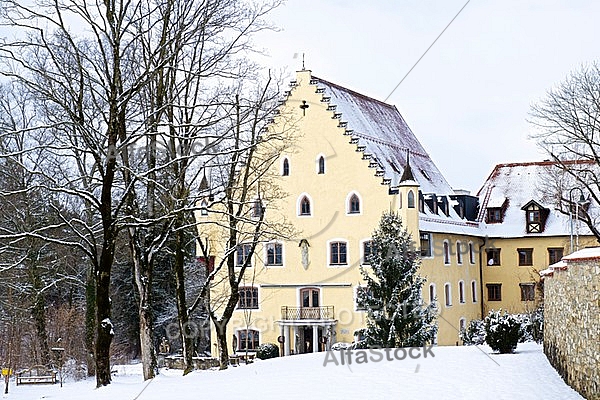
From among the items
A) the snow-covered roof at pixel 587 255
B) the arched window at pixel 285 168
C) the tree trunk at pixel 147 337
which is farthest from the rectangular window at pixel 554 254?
the snow-covered roof at pixel 587 255

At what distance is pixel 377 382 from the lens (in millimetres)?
16578

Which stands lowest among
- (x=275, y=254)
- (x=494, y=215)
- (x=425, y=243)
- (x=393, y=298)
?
(x=393, y=298)

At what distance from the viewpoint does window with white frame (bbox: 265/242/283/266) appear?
42.6 meters

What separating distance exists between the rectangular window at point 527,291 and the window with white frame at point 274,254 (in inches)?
553

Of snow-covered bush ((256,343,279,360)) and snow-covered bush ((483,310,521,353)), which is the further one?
snow-covered bush ((256,343,279,360))

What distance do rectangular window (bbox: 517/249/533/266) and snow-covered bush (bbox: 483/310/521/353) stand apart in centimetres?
2744

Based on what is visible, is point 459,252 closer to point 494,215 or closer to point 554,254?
point 494,215

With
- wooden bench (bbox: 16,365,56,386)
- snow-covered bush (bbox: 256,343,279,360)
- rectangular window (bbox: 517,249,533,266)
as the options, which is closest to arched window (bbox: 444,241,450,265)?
rectangular window (bbox: 517,249,533,266)

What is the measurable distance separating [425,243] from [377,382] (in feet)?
85.1

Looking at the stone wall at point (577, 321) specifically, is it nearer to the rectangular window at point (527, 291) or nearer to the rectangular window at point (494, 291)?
the rectangular window at point (527, 291)

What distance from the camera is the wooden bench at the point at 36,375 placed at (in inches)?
1383

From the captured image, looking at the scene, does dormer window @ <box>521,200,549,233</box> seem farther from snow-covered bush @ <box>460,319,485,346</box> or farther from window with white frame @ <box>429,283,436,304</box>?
snow-covered bush @ <box>460,319,485,346</box>

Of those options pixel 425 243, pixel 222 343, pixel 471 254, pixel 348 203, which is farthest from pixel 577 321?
pixel 471 254

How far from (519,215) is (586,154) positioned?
15.5 metres
